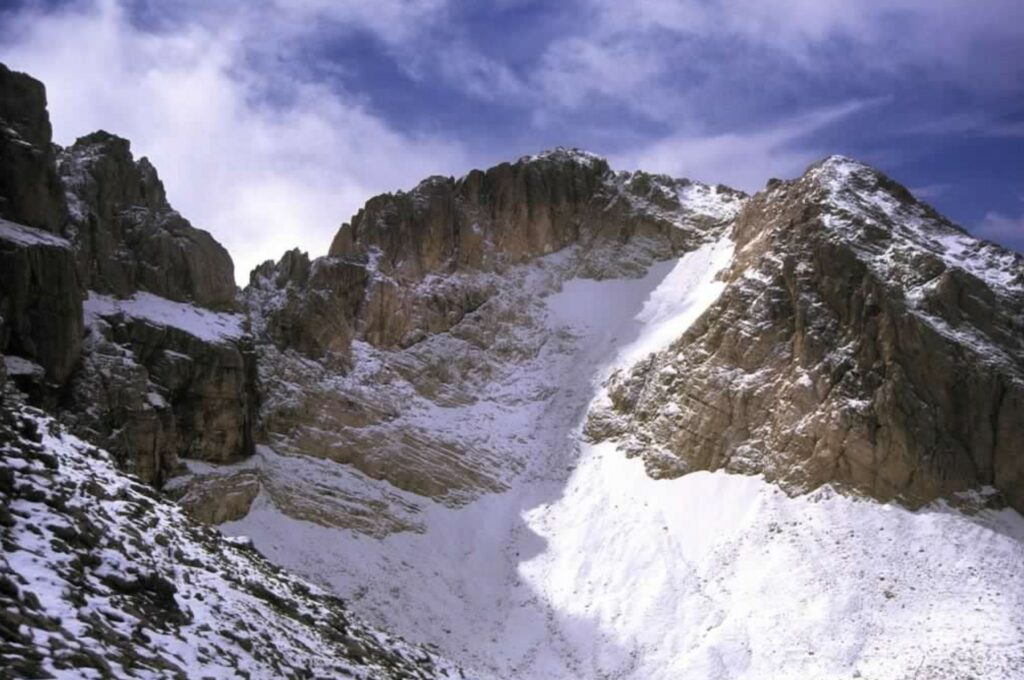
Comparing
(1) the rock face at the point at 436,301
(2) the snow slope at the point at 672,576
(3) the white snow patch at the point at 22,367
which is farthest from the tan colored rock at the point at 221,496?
Answer: (3) the white snow patch at the point at 22,367

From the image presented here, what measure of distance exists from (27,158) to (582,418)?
130 ft

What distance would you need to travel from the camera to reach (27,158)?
50188 mm

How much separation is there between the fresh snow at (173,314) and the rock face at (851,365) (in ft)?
83.6

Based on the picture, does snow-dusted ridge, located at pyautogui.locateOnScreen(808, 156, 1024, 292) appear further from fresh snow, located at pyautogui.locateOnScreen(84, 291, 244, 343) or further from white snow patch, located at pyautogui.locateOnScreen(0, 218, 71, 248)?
white snow patch, located at pyautogui.locateOnScreen(0, 218, 71, 248)

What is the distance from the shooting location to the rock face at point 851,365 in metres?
60.3

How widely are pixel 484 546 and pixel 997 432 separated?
30468mm

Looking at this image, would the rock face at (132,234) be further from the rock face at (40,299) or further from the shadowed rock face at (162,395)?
the rock face at (40,299)

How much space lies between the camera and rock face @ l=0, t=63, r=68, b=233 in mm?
49406

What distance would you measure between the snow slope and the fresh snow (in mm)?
8360

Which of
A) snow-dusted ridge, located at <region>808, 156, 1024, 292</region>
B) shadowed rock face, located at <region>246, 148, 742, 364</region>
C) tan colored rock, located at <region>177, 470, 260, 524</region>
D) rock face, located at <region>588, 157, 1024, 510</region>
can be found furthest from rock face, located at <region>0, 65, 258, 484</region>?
snow-dusted ridge, located at <region>808, 156, 1024, 292</region>

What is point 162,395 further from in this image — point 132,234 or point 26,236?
point 26,236

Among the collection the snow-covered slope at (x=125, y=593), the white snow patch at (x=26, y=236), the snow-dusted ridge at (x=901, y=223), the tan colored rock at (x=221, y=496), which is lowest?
the tan colored rock at (x=221, y=496)

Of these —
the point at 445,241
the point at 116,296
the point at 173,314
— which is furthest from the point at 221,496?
the point at 445,241

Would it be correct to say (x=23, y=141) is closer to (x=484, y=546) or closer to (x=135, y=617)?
(x=484, y=546)
